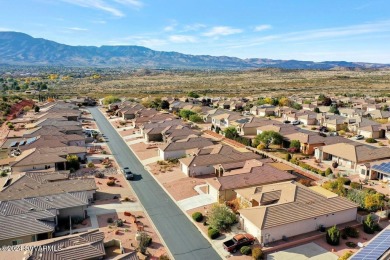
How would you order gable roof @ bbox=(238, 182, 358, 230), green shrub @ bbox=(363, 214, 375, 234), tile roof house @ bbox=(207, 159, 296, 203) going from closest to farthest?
gable roof @ bbox=(238, 182, 358, 230) → green shrub @ bbox=(363, 214, 375, 234) → tile roof house @ bbox=(207, 159, 296, 203)

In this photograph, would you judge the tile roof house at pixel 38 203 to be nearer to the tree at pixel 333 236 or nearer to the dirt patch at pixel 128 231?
the dirt patch at pixel 128 231

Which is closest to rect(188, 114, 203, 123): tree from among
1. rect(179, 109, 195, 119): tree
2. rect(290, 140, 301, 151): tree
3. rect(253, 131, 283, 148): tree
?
rect(179, 109, 195, 119): tree

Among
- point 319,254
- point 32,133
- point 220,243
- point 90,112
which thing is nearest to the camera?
point 319,254

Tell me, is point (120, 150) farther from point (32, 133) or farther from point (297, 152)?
point (297, 152)

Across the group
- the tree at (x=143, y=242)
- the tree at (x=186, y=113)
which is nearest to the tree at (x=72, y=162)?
the tree at (x=143, y=242)

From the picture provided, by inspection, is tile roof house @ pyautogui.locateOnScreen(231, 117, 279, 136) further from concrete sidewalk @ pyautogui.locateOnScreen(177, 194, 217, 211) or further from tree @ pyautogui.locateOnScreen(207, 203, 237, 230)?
tree @ pyautogui.locateOnScreen(207, 203, 237, 230)

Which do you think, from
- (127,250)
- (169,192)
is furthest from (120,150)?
(127,250)
